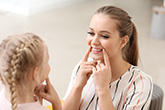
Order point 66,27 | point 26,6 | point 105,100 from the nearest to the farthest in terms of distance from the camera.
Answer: point 105,100 → point 66,27 → point 26,6

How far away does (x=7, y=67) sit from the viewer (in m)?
1.25

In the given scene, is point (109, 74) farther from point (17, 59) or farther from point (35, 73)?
point (17, 59)

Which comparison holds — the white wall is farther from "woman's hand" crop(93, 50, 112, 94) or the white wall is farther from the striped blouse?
"woman's hand" crop(93, 50, 112, 94)

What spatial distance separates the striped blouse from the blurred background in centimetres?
145

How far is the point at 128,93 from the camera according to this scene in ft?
5.70

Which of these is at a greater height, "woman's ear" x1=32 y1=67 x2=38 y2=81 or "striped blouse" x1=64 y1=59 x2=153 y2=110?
"woman's ear" x1=32 y1=67 x2=38 y2=81

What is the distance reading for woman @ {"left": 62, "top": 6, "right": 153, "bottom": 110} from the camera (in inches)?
65.5

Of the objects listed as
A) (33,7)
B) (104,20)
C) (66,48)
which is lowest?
(66,48)

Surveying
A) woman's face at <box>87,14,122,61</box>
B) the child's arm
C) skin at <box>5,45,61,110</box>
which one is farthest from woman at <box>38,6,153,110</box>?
skin at <box>5,45,61,110</box>

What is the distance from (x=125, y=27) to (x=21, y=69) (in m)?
0.76

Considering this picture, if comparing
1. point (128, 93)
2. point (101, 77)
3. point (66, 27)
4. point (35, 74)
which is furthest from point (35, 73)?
point (66, 27)

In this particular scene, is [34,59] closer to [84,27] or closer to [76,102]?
[76,102]

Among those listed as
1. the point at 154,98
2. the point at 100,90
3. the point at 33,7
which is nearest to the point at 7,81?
the point at 100,90

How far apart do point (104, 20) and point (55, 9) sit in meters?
4.67
